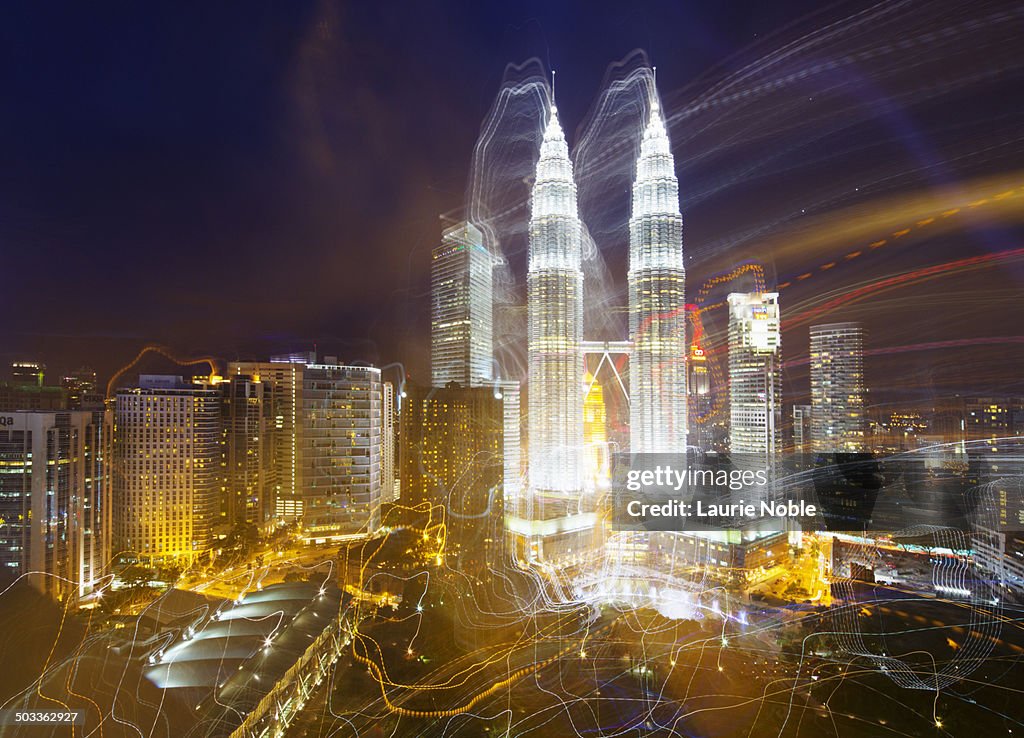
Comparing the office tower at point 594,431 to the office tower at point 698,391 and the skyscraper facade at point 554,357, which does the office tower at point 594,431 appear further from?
the office tower at point 698,391

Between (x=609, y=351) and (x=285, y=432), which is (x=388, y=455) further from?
(x=609, y=351)

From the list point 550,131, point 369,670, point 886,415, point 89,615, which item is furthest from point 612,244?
point 89,615

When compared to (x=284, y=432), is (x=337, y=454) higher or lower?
lower

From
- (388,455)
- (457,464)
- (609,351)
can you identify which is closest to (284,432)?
(388,455)

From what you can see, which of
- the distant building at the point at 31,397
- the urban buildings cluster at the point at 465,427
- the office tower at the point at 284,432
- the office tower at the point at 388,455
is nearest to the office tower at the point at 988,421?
the urban buildings cluster at the point at 465,427

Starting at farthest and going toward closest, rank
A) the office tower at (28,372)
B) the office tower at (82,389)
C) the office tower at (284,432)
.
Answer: the office tower at (284,432)
the office tower at (82,389)
the office tower at (28,372)
